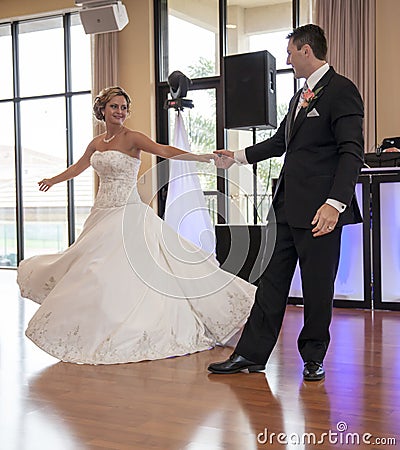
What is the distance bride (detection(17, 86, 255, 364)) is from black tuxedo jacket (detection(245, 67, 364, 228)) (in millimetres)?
715

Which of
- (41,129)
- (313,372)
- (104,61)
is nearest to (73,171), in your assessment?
(313,372)

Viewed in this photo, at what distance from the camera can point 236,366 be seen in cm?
325

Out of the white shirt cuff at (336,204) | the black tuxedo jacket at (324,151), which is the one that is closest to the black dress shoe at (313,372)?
the black tuxedo jacket at (324,151)

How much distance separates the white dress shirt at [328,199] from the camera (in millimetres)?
2820

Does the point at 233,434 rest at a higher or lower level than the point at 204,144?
lower

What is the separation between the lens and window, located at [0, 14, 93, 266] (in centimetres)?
968

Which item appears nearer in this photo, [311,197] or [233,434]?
[233,434]

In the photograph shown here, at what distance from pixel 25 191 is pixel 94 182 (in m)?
1.36

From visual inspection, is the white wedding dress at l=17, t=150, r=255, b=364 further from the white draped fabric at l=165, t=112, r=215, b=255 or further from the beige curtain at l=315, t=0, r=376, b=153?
the beige curtain at l=315, t=0, r=376, b=153

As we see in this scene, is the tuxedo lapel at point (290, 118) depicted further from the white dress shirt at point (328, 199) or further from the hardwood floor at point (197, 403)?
the hardwood floor at point (197, 403)

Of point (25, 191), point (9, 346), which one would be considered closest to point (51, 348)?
point (9, 346)

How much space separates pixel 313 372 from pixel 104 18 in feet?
18.5

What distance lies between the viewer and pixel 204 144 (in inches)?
344

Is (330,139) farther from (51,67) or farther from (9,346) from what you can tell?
(51,67)
